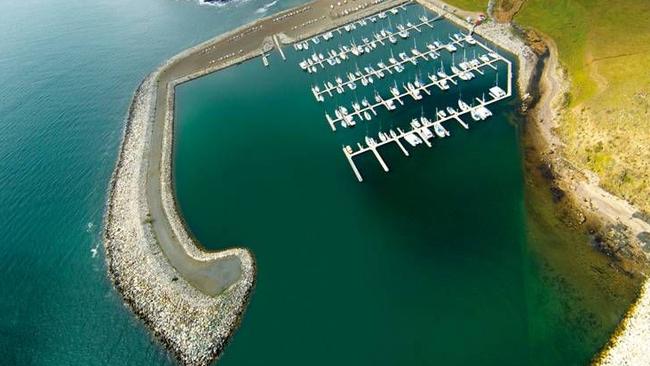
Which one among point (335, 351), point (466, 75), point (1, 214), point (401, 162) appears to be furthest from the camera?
point (466, 75)

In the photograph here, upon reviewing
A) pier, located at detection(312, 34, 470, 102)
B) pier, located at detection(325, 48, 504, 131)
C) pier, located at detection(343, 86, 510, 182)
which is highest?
pier, located at detection(312, 34, 470, 102)

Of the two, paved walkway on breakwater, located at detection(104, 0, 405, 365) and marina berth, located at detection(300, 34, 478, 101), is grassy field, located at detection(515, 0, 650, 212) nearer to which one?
marina berth, located at detection(300, 34, 478, 101)

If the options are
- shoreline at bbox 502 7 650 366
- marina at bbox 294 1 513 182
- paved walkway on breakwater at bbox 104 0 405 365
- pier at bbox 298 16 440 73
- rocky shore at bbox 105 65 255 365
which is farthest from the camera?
pier at bbox 298 16 440 73

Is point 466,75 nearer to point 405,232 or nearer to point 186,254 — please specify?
point 405,232

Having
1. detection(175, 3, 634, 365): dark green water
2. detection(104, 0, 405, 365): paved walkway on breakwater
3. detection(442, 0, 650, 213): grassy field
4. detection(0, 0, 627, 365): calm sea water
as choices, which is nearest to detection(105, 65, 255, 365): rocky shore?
detection(104, 0, 405, 365): paved walkway on breakwater

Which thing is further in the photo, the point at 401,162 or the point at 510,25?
the point at 510,25

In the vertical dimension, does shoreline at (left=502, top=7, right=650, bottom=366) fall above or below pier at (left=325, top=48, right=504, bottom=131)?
below

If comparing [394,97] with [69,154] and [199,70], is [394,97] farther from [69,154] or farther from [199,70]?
[69,154]

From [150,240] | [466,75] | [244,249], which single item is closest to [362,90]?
[466,75]

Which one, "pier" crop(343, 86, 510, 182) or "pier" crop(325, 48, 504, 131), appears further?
"pier" crop(325, 48, 504, 131)
